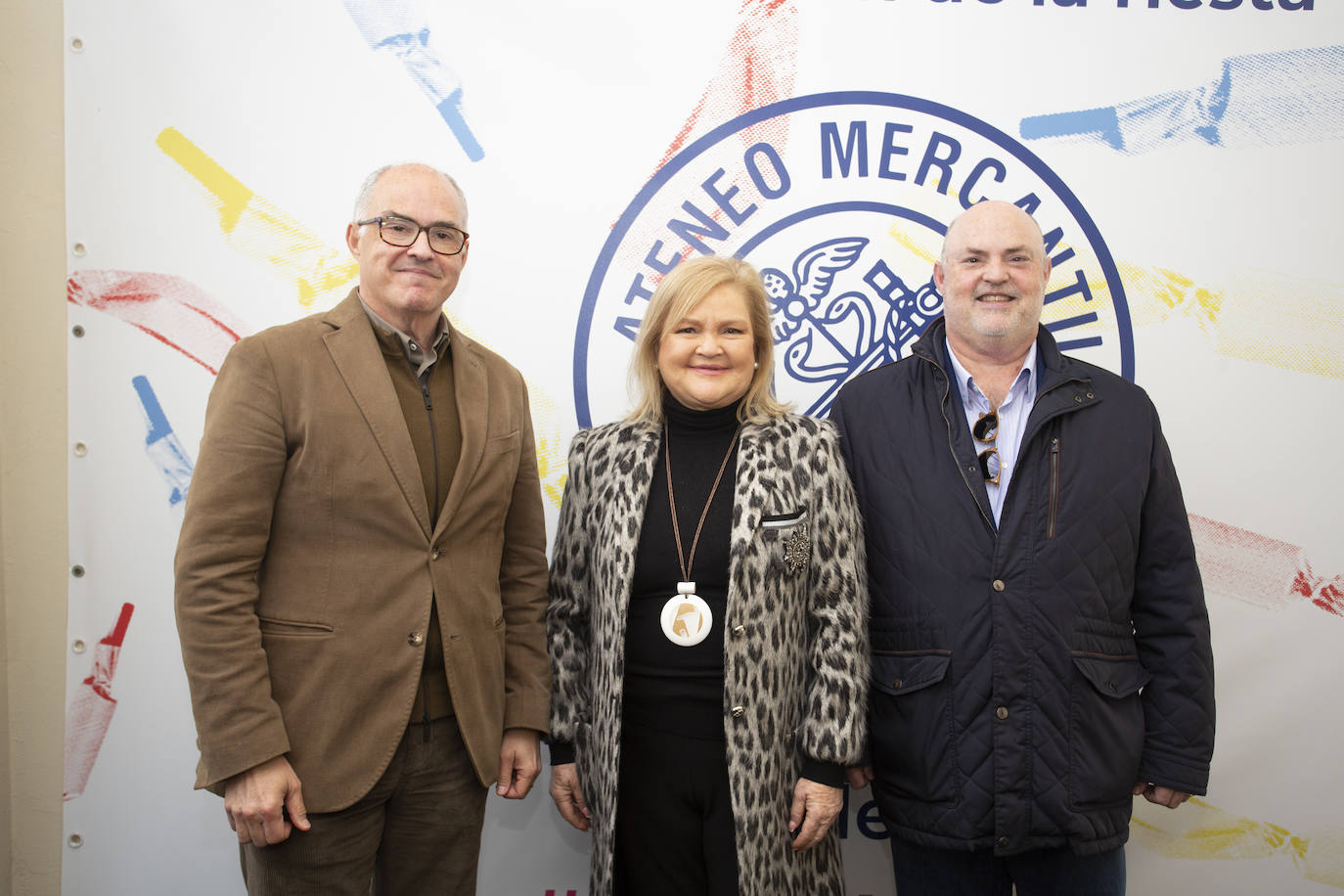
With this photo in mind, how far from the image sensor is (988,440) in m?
1.77

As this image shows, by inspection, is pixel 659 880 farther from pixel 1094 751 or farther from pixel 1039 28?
pixel 1039 28

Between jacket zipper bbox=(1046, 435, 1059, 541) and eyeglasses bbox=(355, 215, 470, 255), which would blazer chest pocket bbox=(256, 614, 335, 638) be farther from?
jacket zipper bbox=(1046, 435, 1059, 541)

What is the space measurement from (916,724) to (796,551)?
451 mm

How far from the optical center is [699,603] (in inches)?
63.3

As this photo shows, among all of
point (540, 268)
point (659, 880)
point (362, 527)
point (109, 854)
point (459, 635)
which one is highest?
point (540, 268)

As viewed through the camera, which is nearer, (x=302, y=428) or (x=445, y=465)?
(x=302, y=428)

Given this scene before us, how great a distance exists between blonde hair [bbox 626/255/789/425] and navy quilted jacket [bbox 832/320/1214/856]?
261mm

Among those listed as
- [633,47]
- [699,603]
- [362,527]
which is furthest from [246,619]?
[633,47]

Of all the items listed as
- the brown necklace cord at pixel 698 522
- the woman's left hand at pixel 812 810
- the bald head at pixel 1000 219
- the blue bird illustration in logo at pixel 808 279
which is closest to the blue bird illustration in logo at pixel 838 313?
the blue bird illustration in logo at pixel 808 279

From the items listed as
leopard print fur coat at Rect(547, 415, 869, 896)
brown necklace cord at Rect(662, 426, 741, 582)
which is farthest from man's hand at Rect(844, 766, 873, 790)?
brown necklace cord at Rect(662, 426, 741, 582)

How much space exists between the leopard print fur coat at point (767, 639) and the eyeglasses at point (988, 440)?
11.9 inches

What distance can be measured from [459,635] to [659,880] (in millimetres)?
637

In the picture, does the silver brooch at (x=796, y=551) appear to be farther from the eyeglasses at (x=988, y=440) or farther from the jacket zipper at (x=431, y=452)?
the jacket zipper at (x=431, y=452)

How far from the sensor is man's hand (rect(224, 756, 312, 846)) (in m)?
1.37
